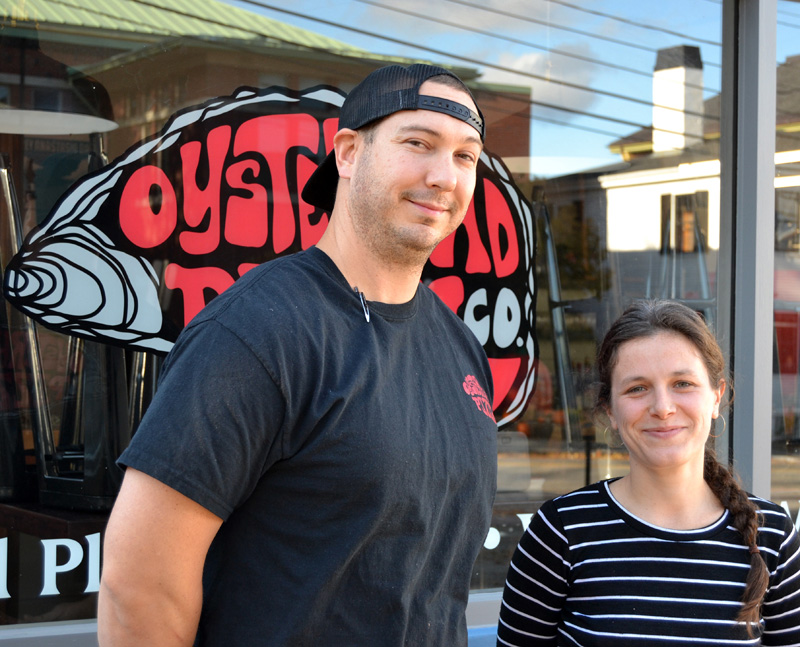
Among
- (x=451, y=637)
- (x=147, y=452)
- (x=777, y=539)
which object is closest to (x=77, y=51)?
(x=147, y=452)

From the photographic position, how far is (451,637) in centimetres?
144

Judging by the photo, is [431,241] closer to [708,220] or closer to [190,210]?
[190,210]

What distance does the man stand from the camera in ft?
3.83

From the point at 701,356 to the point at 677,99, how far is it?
197cm

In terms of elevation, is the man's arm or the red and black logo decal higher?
the red and black logo decal

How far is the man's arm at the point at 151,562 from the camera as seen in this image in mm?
1149

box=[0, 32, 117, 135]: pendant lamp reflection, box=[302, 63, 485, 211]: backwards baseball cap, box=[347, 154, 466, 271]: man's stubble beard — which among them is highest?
box=[0, 32, 117, 135]: pendant lamp reflection

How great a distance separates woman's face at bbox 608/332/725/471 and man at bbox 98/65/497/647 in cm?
34

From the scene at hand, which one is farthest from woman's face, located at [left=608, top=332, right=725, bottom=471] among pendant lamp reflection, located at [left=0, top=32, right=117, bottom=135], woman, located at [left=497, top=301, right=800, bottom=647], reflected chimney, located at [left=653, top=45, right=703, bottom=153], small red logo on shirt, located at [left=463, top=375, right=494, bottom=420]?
reflected chimney, located at [left=653, top=45, right=703, bottom=153]

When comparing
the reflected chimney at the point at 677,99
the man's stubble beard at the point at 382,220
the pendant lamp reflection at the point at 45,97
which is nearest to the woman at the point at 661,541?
the man's stubble beard at the point at 382,220

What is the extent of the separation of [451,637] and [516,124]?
2126 mm

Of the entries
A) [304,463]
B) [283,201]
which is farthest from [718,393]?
[283,201]

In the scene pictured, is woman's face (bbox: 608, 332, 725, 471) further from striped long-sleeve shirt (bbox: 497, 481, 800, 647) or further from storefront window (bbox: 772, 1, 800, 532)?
storefront window (bbox: 772, 1, 800, 532)

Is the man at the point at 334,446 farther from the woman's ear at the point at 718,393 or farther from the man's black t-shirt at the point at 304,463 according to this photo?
the woman's ear at the point at 718,393
